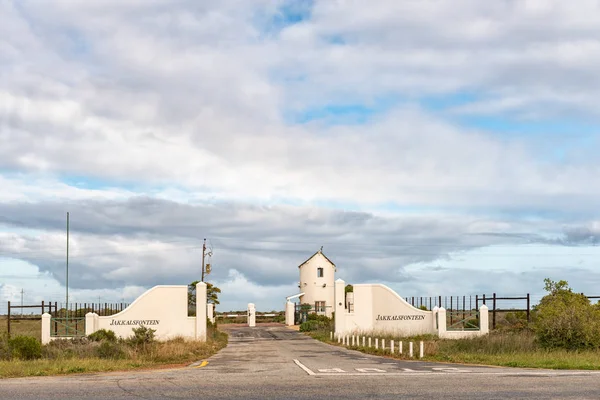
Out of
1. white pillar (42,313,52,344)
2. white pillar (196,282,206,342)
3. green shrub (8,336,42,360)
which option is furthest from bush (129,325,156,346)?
white pillar (196,282,206,342)

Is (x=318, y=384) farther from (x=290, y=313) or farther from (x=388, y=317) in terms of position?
(x=290, y=313)

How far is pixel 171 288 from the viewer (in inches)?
1657

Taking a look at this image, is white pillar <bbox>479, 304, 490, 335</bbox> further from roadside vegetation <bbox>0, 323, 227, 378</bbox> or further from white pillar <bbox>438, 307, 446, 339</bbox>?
roadside vegetation <bbox>0, 323, 227, 378</bbox>

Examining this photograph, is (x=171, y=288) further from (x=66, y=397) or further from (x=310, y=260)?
(x=310, y=260)

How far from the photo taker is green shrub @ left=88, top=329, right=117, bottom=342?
124 feet

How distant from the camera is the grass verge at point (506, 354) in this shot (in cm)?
2525

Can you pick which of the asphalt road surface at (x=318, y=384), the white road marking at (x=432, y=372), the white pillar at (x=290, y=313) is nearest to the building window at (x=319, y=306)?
the white pillar at (x=290, y=313)

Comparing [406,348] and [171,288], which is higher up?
[171,288]

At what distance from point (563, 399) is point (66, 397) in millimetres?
10955

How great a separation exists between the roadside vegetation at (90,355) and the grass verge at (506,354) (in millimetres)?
9370

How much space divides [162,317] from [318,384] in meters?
24.9

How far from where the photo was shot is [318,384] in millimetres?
18453

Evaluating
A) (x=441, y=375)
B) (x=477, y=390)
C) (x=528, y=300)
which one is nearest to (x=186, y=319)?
(x=528, y=300)

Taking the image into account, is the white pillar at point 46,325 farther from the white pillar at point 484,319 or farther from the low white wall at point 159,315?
the white pillar at point 484,319
